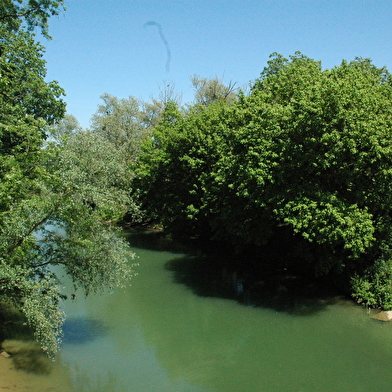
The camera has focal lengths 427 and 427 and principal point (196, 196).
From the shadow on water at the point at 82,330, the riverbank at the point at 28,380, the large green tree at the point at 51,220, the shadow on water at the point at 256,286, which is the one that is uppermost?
the large green tree at the point at 51,220

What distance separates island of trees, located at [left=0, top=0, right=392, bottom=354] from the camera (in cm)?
1352

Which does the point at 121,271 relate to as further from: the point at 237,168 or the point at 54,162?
the point at 237,168

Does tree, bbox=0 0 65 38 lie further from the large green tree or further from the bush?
the bush

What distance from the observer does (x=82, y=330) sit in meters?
18.9

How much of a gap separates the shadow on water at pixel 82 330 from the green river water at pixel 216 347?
0.04m

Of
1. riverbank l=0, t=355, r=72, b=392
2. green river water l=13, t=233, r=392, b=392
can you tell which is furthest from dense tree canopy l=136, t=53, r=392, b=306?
riverbank l=0, t=355, r=72, b=392

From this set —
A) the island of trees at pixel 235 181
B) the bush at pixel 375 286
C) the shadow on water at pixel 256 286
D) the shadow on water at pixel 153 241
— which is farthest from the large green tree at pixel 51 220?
the shadow on water at pixel 153 241

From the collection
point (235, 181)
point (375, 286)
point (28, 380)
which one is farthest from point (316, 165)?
point (28, 380)

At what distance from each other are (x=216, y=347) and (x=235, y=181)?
8.61m

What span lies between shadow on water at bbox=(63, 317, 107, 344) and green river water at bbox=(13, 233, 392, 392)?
4cm

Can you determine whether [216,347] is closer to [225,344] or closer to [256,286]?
[225,344]

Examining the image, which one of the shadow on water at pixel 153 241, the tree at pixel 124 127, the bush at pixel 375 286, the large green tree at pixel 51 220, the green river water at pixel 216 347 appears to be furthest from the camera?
the tree at pixel 124 127

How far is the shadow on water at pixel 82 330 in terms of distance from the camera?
707 inches

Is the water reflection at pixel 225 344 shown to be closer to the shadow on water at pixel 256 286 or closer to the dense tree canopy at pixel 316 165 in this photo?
the shadow on water at pixel 256 286
